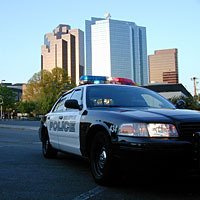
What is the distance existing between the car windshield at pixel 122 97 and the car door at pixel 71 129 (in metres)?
0.30

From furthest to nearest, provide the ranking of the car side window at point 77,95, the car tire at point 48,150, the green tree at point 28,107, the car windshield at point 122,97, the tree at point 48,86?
the green tree at point 28,107
the tree at point 48,86
the car tire at point 48,150
the car side window at point 77,95
the car windshield at point 122,97

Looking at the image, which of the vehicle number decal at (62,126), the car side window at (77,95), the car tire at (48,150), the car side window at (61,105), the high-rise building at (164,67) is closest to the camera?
the vehicle number decal at (62,126)

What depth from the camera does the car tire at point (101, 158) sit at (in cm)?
543

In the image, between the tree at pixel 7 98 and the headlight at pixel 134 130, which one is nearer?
the headlight at pixel 134 130

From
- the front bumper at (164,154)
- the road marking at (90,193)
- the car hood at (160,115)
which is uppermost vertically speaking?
the car hood at (160,115)

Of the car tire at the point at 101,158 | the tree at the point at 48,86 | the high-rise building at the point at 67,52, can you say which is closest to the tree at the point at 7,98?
the tree at the point at 48,86

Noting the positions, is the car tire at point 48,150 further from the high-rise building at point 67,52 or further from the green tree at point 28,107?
the high-rise building at point 67,52

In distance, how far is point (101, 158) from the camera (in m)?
5.71

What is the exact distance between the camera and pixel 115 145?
5.27 meters

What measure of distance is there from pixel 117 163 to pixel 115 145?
0.81 ft

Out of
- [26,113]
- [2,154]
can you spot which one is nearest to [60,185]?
[2,154]

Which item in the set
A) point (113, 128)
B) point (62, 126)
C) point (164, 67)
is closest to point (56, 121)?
point (62, 126)

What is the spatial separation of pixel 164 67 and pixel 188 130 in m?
118

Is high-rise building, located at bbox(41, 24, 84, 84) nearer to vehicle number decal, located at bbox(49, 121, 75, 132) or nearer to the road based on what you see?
vehicle number decal, located at bbox(49, 121, 75, 132)
